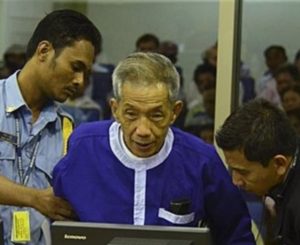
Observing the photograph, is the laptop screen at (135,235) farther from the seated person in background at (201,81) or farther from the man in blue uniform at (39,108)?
the seated person in background at (201,81)

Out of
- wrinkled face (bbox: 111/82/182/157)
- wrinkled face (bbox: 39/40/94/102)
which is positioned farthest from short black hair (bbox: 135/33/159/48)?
wrinkled face (bbox: 111/82/182/157)

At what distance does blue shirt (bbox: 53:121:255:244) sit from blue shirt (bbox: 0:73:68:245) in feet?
0.97

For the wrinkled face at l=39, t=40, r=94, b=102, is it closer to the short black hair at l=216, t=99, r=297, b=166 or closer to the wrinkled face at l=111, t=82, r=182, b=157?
the wrinkled face at l=111, t=82, r=182, b=157

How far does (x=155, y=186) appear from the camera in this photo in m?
2.36

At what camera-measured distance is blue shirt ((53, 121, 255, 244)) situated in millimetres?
2348

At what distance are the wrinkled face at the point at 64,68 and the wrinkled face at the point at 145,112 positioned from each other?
0.44m

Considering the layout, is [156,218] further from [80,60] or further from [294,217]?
[80,60]

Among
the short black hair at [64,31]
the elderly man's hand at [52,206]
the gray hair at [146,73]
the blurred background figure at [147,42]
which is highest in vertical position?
the blurred background figure at [147,42]

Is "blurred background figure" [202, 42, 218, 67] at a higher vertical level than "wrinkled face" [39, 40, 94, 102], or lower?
higher

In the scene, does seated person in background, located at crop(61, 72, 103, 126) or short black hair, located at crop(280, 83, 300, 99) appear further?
seated person in background, located at crop(61, 72, 103, 126)

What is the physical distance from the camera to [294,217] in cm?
219

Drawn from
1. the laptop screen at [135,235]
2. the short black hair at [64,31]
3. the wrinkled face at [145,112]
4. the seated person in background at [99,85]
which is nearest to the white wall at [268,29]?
the seated person in background at [99,85]

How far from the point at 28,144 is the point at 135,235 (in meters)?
0.97

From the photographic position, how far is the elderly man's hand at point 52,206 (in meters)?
2.41
